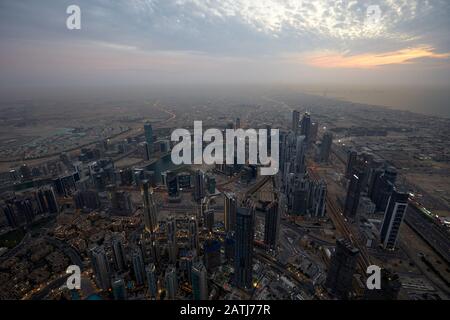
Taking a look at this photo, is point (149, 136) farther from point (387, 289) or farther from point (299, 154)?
point (387, 289)

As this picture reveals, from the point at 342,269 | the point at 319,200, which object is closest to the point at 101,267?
the point at 342,269

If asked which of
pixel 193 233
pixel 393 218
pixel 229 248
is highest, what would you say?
pixel 393 218

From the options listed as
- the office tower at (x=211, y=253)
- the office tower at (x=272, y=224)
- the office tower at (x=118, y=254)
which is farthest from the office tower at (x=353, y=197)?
the office tower at (x=118, y=254)

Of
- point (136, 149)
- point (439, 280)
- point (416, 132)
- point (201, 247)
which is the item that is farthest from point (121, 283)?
point (416, 132)

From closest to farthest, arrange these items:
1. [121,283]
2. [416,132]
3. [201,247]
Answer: [121,283], [201,247], [416,132]

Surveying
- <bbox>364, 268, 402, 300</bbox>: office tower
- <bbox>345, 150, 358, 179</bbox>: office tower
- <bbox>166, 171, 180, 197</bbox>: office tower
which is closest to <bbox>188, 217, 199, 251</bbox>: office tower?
<bbox>166, 171, 180, 197</bbox>: office tower
